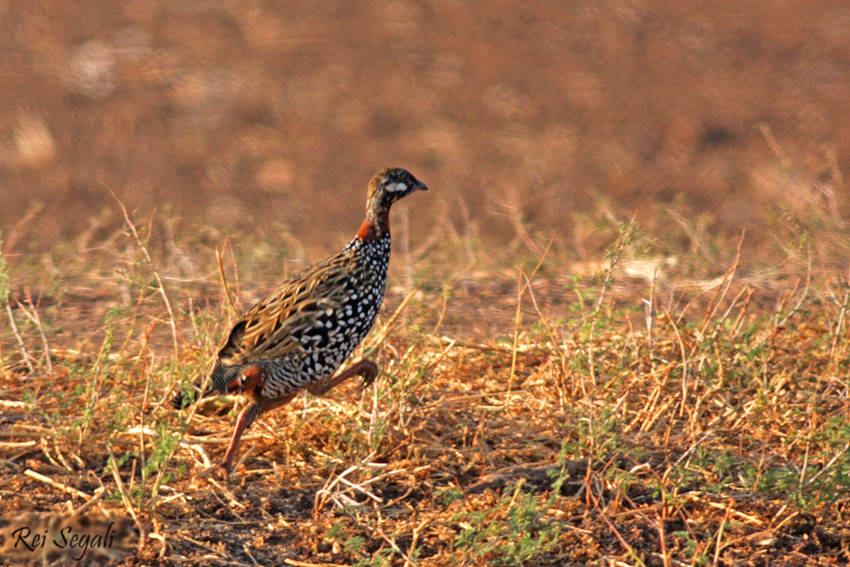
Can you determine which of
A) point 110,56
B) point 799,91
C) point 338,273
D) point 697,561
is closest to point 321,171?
point 110,56

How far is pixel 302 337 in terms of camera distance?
16.9ft

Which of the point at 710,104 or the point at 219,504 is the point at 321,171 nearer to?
the point at 710,104

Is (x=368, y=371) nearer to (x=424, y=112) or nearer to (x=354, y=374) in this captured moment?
(x=354, y=374)

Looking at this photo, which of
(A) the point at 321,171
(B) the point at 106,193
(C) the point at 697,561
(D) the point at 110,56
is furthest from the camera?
(D) the point at 110,56

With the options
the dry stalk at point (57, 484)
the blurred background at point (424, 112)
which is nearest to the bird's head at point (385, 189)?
the dry stalk at point (57, 484)

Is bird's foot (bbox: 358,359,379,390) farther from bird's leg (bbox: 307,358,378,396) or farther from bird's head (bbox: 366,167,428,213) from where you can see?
bird's head (bbox: 366,167,428,213)

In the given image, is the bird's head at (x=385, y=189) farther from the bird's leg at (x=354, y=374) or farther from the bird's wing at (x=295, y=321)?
the bird's leg at (x=354, y=374)

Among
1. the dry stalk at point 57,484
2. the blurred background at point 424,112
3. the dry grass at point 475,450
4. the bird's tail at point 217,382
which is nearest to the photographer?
the dry grass at point 475,450

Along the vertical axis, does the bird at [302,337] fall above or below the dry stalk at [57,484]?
above

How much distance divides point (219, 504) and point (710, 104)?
11.2 metres

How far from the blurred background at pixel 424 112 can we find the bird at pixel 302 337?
5.22 m

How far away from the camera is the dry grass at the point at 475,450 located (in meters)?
4.49

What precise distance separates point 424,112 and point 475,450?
9.69 m

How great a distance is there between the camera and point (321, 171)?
13.3 metres
